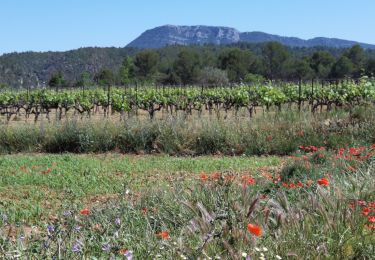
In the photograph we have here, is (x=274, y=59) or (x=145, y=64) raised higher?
(x=274, y=59)

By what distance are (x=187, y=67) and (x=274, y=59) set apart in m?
18.7

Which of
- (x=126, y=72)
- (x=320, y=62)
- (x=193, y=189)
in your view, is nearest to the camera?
(x=193, y=189)

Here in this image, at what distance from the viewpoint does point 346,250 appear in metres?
3.02

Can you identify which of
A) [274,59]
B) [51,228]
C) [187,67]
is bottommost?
[187,67]

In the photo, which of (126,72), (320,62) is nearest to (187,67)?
(126,72)

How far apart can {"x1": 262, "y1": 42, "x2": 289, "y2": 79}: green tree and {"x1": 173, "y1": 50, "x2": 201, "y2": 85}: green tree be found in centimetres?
1364

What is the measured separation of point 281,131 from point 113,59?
11786cm

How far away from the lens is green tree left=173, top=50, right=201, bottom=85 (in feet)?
301

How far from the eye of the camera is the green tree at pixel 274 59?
101 meters

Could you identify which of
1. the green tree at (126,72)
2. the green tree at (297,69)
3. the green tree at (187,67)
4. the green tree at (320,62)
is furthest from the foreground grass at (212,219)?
the green tree at (320,62)

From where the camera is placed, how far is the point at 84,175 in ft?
32.6

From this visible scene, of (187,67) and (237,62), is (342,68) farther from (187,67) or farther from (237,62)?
(187,67)

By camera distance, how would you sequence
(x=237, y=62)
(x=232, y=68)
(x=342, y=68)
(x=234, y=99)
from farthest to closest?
(x=237, y=62), (x=232, y=68), (x=342, y=68), (x=234, y=99)

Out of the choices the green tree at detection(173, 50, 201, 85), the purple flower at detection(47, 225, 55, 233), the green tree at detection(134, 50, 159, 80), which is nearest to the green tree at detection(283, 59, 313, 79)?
the green tree at detection(173, 50, 201, 85)
